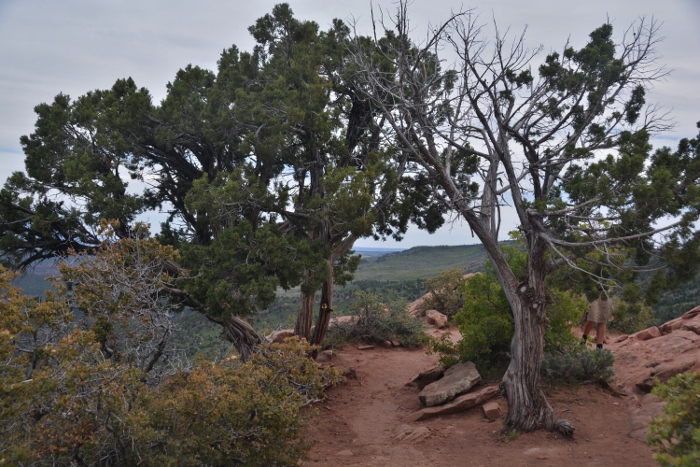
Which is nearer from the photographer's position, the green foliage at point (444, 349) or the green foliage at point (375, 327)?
the green foliage at point (444, 349)

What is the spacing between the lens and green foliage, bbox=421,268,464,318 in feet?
68.2

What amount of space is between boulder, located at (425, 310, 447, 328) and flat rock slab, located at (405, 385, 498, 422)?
9.40 m

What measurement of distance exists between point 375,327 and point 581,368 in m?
7.94

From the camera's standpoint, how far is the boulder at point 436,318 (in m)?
19.0

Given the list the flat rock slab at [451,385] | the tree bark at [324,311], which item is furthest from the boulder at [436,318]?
the flat rock slab at [451,385]

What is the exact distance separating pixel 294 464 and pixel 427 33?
7.32 metres

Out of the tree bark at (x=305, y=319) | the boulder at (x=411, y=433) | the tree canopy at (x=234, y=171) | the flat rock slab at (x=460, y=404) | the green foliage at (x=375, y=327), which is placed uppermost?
the tree canopy at (x=234, y=171)

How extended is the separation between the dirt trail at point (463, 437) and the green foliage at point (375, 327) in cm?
469

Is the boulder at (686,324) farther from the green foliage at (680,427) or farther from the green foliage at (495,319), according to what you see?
the green foliage at (680,427)

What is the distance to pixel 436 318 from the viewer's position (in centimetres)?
1916

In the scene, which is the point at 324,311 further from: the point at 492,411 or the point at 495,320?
the point at 492,411

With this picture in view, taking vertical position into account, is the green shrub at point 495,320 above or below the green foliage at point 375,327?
above

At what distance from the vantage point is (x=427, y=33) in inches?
352

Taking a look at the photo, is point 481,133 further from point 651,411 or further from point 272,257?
point 651,411
